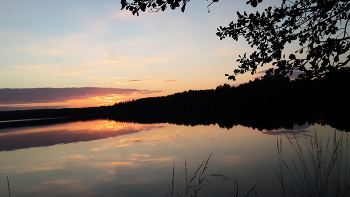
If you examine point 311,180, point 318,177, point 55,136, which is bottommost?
point 55,136

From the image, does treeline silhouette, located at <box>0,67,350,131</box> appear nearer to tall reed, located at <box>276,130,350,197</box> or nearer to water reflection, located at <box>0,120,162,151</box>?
tall reed, located at <box>276,130,350,197</box>

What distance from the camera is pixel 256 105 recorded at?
67.3 m

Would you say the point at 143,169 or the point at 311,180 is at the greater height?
the point at 311,180

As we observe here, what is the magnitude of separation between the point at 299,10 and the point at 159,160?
28.5 feet

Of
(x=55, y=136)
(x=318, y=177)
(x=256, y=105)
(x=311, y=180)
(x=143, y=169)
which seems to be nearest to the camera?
(x=318, y=177)

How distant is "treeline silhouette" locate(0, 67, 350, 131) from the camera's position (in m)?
4.38

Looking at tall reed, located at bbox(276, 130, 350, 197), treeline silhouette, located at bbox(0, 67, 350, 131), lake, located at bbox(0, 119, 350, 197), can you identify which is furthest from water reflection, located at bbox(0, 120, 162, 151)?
tall reed, located at bbox(276, 130, 350, 197)

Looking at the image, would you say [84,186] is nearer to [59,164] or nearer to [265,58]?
[59,164]

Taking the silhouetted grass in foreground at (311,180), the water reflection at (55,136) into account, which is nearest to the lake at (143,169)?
the silhouetted grass in foreground at (311,180)

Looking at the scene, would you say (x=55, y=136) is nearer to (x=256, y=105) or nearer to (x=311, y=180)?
(x=311, y=180)

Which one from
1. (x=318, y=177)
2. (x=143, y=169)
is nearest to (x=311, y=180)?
(x=318, y=177)

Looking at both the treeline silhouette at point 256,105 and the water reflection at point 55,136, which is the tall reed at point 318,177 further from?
the water reflection at point 55,136

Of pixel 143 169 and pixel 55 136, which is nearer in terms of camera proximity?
pixel 143 169

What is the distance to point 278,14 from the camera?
4668 mm
